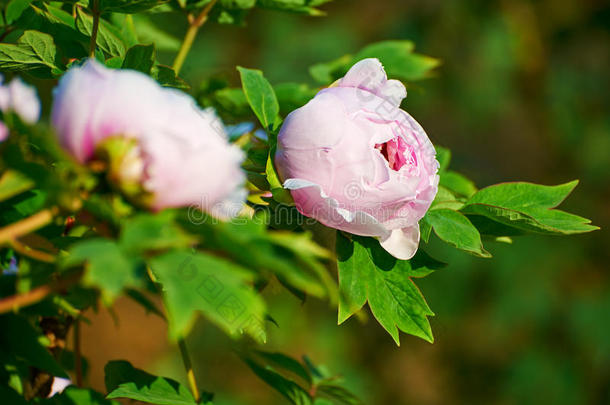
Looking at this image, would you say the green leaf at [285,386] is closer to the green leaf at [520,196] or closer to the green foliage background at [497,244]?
the green leaf at [520,196]

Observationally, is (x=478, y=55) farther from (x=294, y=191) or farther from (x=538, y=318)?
(x=294, y=191)

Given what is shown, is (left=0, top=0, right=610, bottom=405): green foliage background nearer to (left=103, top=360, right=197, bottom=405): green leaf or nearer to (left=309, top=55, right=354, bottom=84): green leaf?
(left=309, top=55, right=354, bottom=84): green leaf

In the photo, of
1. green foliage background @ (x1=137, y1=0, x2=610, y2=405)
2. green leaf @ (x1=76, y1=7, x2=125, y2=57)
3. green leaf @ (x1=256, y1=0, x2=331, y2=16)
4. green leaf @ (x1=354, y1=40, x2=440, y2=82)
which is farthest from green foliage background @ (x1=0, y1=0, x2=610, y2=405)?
green leaf @ (x1=76, y1=7, x2=125, y2=57)

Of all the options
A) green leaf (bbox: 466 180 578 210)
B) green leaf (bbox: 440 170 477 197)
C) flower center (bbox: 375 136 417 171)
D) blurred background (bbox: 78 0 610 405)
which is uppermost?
flower center (bbox: 375 136 417 171)

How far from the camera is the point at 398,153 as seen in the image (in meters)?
0.36

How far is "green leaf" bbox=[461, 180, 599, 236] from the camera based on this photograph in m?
0.37

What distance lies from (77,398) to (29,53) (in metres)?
0.21

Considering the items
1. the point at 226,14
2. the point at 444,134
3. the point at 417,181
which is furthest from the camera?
the point at 444,134

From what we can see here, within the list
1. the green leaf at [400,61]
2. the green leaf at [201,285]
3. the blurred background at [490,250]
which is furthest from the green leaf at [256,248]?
the blurred background at [490,250]

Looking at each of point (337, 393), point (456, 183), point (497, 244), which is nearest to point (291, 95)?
point (456, 183)

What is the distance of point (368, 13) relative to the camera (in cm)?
275

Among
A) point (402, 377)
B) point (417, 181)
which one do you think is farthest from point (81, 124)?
point (402, 377)

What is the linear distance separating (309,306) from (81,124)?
76.6 inches

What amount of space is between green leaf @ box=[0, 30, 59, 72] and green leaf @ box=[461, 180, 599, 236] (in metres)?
0.28
